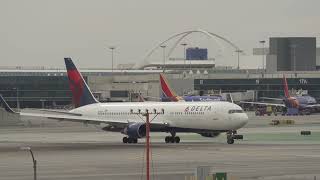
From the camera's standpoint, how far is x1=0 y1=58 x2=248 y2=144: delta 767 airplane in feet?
304

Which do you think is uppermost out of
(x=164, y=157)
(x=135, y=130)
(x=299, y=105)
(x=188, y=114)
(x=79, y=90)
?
(x=79, y=90)

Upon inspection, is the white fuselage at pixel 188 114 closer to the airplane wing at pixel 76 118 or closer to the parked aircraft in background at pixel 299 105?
the airplane wing at pixel 76 118

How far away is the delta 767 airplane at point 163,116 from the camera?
3647 inches

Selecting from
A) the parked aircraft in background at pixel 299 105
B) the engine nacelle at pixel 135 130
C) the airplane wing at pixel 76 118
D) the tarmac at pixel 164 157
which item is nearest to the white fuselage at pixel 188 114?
the airplane wing at pixel 76 118

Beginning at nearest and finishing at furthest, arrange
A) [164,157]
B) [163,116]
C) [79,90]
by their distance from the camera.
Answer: [164,157] < [163,116] < [79,90]

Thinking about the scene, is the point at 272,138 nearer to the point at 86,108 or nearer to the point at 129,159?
the point at 86,108

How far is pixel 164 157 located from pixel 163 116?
78.3 feet

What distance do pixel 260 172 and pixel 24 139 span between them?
50.7m

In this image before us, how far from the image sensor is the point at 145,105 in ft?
326

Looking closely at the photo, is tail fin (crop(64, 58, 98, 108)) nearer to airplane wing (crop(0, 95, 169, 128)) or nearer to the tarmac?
airplane wing (crop(0, 95, 169, 128))

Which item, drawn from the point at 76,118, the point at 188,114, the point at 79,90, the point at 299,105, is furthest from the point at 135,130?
the point at 299,105

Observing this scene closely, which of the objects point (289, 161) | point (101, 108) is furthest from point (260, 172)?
point (101, 108)

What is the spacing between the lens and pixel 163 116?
96.6m

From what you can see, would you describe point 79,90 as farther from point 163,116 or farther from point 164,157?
point 164,157
